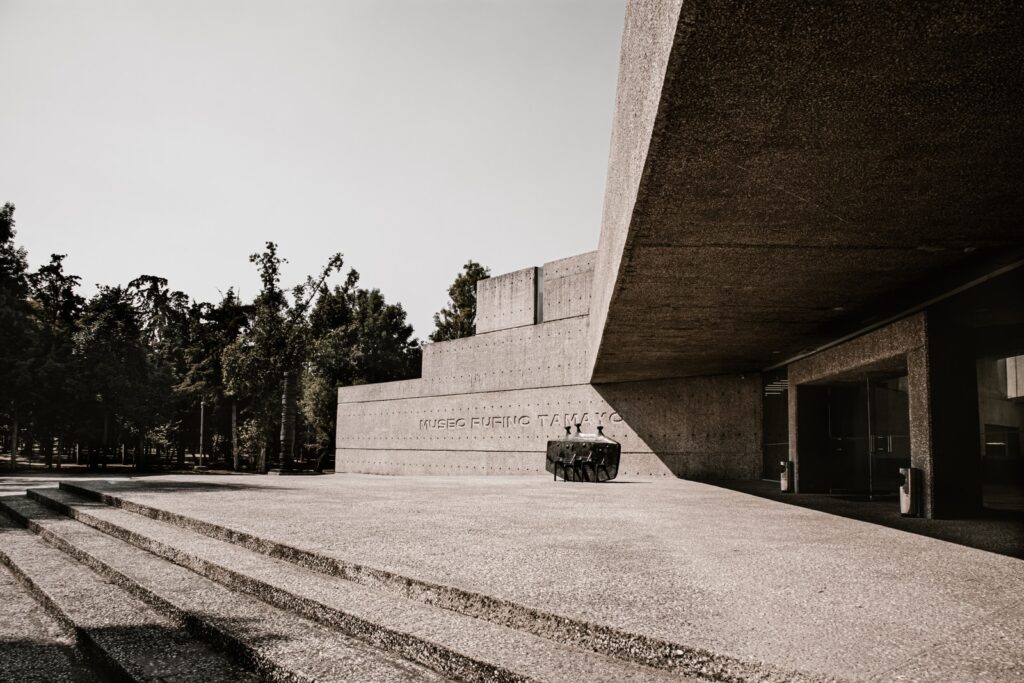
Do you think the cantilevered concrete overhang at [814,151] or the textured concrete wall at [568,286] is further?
the textured concrete wall at [568,286]

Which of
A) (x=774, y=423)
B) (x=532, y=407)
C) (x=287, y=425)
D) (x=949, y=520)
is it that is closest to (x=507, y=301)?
A: (x=532, y=407)

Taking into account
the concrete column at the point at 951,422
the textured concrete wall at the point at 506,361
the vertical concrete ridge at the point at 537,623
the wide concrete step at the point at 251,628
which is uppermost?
the textured concrete wall at the point at 506,361

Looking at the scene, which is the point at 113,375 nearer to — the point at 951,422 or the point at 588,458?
the point at 588,458

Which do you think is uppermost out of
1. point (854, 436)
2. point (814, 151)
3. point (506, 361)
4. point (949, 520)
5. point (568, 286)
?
point (568, 286)

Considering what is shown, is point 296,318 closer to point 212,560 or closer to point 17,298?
point 17,298

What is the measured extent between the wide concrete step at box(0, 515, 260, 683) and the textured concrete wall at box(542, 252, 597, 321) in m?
17.3

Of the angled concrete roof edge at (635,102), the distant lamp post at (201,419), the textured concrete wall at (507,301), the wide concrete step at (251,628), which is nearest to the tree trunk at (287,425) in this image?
the textured concrete wall at (507,301)

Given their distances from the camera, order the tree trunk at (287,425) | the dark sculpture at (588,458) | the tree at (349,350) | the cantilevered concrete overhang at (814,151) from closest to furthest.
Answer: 1. the cantilevered concrete overhang at (814,151)
2. the dark sculpture at (588,458)
3. the tree trunk at (287,425)
4. the tree at (349,350)

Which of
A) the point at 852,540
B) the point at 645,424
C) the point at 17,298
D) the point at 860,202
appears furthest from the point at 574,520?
the point at 17,298

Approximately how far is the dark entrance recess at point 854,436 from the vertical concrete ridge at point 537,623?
10270 mm

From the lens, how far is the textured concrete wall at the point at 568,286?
72.0ft

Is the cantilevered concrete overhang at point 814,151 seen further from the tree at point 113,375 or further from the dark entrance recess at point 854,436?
the tree at point 113,375

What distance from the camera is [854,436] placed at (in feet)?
43.4

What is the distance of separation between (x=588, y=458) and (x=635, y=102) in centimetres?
1280
